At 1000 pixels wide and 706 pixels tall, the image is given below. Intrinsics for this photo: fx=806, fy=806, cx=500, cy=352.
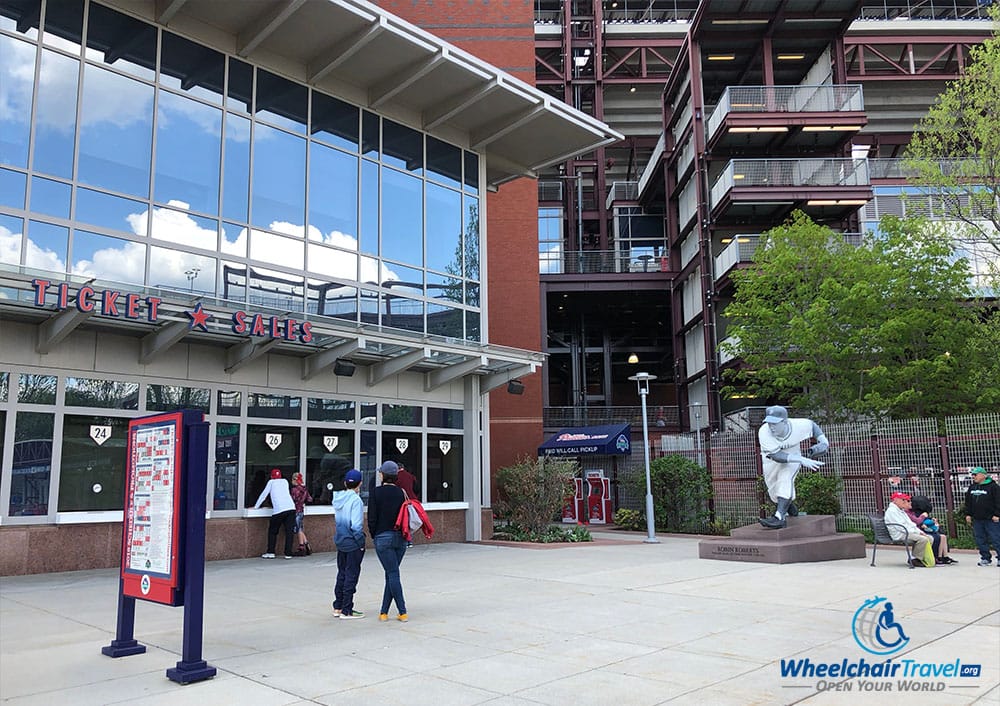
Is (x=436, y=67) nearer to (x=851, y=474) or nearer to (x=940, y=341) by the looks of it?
(x=851, y=474)

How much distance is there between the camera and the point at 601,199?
5028cm

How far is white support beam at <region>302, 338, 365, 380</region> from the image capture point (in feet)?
53.5

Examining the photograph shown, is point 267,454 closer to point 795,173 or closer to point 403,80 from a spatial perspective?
point 403,80

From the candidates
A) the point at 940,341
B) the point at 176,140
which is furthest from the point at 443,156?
the point at 940,341

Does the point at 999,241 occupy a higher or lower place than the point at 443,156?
lower

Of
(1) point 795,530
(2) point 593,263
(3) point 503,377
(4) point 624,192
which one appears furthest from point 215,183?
(4) point 624,192

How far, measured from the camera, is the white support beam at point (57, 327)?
41.5 ft

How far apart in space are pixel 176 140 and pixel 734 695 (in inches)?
554

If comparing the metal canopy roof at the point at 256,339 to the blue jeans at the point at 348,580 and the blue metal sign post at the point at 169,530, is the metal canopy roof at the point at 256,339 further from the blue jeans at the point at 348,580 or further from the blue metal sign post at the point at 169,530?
the blue jeans at the point at 348,580

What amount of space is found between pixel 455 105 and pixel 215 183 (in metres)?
6.62

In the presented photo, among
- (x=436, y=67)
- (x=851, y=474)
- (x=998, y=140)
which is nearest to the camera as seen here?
(x=436, y=67)

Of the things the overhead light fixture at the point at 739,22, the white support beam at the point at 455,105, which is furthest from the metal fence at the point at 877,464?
→ the overhead light fixture at the point at 739,22

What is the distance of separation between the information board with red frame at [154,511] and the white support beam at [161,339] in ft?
21.5

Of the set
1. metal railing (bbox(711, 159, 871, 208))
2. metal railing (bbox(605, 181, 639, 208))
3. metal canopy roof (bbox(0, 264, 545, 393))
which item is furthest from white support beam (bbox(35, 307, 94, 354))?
metal railing (bbox(605, 181, 639, 208))
